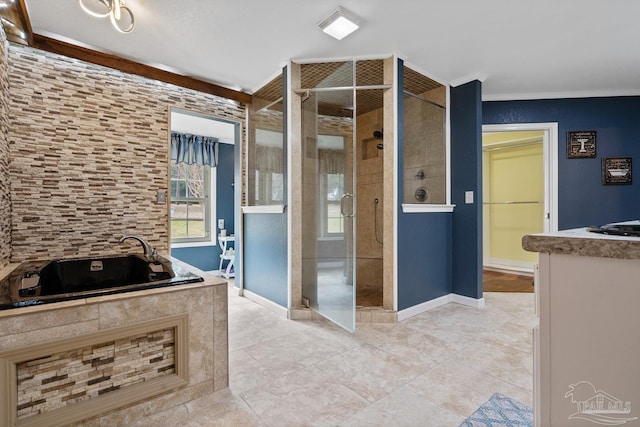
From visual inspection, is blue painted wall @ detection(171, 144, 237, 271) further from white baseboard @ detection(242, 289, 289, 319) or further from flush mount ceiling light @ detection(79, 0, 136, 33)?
flush mount ceiling light @ detection(79, 0, 136, 33)

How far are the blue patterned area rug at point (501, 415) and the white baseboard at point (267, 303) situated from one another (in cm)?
174

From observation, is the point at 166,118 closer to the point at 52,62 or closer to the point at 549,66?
the point at 52,62

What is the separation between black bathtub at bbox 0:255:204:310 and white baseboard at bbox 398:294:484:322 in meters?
1.87

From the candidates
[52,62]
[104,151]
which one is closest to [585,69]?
[104,151]

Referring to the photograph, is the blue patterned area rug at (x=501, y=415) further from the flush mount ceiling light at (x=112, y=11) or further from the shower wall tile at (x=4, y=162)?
the shower wall tile at (x=4, y=162)

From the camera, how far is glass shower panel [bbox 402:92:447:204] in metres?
3.25

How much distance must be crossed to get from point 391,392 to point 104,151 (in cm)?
285

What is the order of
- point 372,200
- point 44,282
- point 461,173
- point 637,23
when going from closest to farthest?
point 44,282
point 637,23
point 461,173
point 372,200

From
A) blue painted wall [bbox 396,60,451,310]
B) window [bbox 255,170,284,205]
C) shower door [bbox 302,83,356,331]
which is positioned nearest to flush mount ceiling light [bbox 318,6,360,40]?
shower door [bbox 302,83,356,331]

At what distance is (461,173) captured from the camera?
10.6 feet

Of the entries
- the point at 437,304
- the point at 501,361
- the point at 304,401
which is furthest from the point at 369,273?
the point at 304,401

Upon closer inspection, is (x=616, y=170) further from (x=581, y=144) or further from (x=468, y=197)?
(x=468, y=197)

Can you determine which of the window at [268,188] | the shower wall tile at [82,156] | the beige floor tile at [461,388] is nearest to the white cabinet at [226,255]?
the window at [268,188]

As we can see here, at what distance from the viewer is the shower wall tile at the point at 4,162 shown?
208cm
